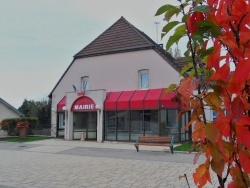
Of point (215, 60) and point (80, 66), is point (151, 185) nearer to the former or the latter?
point (215, 60)

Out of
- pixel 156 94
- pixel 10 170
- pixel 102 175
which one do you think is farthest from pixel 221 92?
pixel 156 94

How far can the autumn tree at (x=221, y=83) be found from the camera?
1016mm

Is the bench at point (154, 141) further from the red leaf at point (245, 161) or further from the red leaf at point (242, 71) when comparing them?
the red leaf at point (242, 71)

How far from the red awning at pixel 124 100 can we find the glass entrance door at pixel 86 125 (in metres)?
3.41

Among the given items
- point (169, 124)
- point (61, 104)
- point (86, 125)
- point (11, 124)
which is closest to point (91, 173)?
point (169, 124)

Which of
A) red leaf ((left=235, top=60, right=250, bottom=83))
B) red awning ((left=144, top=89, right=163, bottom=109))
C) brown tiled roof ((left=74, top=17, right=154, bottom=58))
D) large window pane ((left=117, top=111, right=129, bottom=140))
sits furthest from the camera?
brown tiled roof ((left=74, top=17, right=154, bottom=58))

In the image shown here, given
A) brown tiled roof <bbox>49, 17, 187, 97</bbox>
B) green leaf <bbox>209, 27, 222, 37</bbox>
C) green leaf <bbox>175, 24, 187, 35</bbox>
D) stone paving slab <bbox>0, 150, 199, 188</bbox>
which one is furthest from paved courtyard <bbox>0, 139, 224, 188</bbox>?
brown tiled roof <bbox>49, 17, 187, 97</bbox>

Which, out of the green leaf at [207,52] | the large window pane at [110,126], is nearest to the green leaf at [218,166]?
the green leaf at [207,52]

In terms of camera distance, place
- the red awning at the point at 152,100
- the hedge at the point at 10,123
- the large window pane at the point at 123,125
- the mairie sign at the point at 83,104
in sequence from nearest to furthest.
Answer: the red awning at the point at 152,100 < the large window pane at the point at 123,125 < the mairie sign at the point at 83,104 < the hedge at the point at 10,123

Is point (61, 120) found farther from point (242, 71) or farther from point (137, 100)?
point (242, 71)

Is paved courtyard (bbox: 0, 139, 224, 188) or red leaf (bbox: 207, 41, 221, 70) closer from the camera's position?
red leaf (bbox: 207, 41, 221, 70)

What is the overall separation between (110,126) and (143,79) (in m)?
4.57

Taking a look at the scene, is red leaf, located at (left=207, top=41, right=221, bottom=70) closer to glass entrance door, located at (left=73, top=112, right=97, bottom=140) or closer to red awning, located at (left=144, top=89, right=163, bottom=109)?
red awning, located at (left=144, top=89, right=163, bottom=109)

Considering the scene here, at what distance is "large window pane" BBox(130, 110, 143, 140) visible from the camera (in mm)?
21275
